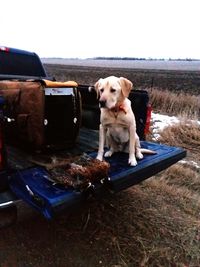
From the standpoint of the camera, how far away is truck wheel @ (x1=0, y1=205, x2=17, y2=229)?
8.35 ft

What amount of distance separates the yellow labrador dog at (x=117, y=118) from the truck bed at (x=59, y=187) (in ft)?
0.40

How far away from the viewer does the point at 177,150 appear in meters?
3.82

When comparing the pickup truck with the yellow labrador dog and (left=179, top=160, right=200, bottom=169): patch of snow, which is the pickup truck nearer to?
the yellow labrador dog

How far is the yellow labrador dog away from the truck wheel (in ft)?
3.63

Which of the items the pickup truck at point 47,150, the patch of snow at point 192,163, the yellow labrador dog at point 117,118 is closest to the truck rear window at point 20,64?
the pickup truck at point 47,150

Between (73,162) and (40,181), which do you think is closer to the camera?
(40,181)

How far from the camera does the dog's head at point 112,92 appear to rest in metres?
3.36

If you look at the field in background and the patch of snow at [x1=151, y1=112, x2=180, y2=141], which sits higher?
the patch of snow at [x1=151, y1=112, x2=180, y2=141]

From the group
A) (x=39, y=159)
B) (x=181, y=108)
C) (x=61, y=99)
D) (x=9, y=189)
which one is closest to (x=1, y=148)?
(x=9, y=189)

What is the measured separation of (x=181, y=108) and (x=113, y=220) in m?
7.79

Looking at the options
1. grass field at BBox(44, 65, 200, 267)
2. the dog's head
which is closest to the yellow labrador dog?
the dog's head

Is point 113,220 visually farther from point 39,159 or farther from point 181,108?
point 181,108

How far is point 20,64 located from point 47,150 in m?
2.61

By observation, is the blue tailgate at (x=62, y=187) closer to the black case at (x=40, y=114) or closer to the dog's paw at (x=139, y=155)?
the dog's paw at (x=139, y=155)
